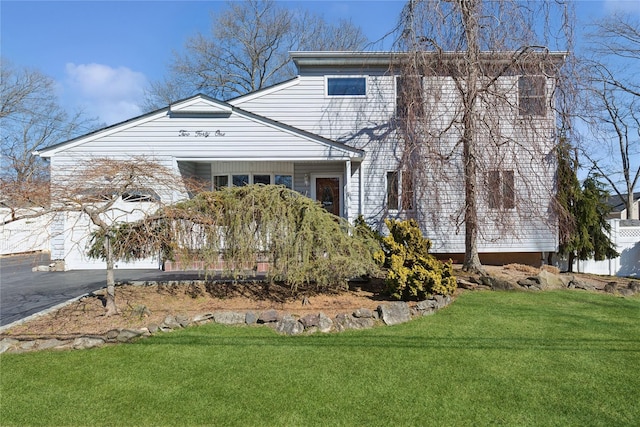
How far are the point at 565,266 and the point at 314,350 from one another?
10.8 meters

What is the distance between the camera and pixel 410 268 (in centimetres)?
668

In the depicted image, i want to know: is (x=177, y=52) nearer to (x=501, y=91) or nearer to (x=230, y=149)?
(x=230, y=149)

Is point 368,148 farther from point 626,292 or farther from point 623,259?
point 623,259

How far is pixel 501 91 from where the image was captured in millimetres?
7738

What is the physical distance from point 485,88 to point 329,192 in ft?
19.3

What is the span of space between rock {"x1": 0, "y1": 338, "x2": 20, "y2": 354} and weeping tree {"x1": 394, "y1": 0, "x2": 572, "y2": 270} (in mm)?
7636

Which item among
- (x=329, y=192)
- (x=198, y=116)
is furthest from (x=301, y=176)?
(x=198, y=116)

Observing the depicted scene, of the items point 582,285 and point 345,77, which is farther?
point 345,77

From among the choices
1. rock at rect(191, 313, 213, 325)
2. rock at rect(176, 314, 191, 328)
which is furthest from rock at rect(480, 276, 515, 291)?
rock at rect(176, 314, 191, 328)

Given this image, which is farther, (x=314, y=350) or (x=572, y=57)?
(x=572, y=57)

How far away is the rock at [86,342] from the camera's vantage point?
4559 mm

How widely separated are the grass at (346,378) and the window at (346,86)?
27.5ft

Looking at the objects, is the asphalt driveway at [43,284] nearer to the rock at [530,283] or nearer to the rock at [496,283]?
the rock at [496,283]

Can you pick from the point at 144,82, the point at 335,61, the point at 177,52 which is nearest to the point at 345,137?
the point at 335,61
